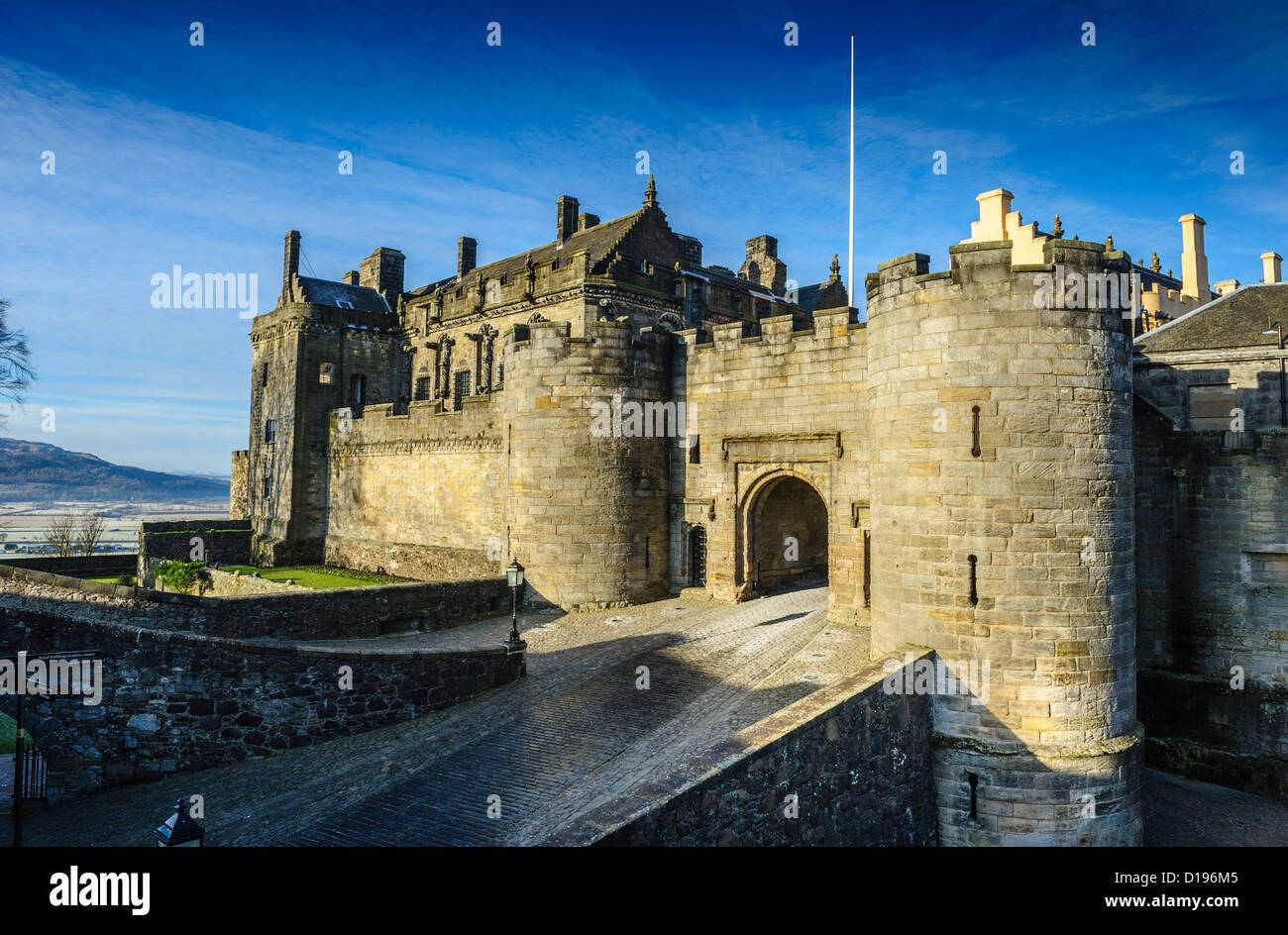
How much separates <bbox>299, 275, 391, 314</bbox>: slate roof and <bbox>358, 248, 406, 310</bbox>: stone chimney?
465mm

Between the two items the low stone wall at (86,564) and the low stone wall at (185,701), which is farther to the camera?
the low stone wall at (86,564)

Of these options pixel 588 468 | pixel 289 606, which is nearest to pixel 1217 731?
pixel 588 468

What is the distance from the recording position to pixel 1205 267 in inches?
1262

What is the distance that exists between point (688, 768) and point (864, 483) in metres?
9.80

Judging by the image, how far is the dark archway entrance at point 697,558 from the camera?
65.7 ft

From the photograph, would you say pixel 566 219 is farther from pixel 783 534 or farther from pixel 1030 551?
pixel 1030 551

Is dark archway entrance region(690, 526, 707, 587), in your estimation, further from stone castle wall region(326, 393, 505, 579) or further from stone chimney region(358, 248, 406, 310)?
stone chimney region(358, 248, 406, 310)

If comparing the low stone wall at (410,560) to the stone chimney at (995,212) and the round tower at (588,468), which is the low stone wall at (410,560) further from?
the stone chimney at (995,212)

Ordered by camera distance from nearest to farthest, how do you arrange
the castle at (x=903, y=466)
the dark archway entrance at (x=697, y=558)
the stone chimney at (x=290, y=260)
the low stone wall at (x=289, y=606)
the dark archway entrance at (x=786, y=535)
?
the castle at (x=903, y=466) < the low stone wall at (x=289, y=606) < the dark archway entrance at (x=786, y=535) < the dark archway entrance at (x=697, y=558) < the stone chimney at (x=290, y=260)

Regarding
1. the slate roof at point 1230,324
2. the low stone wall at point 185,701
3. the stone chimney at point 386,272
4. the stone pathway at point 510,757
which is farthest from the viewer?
the stone chimney at point 386,272

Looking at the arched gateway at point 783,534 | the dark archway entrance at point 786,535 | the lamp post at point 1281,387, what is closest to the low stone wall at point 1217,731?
the dark archway entrance at point 786,535

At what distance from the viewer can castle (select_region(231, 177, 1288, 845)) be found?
35.9 feet

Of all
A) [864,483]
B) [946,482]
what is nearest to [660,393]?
[864,483]

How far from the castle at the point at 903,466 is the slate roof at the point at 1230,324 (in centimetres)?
11
